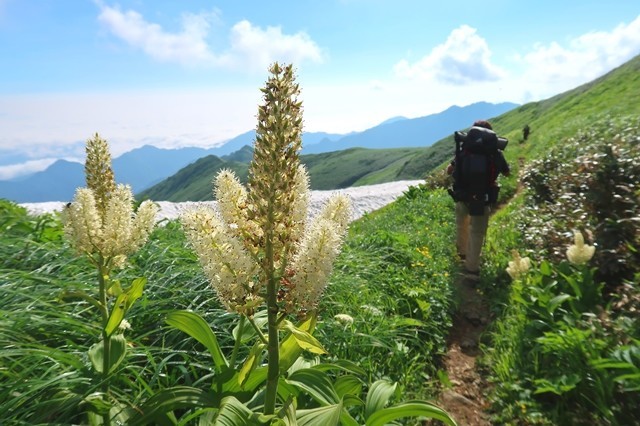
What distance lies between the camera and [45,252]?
5477mm

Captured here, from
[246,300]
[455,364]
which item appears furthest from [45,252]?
[455,364]

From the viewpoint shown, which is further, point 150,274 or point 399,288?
point 399,288

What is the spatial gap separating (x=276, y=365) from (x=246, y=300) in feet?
1.35

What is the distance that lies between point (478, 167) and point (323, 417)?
8.03 meters

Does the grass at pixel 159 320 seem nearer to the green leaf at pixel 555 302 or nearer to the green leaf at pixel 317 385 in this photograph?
the green leaf at pixel 317 385

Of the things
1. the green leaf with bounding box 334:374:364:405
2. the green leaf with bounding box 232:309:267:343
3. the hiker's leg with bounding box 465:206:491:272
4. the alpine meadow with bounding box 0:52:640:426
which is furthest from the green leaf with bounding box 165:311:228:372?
the hiker's leg with bounding box 465:206:491:272

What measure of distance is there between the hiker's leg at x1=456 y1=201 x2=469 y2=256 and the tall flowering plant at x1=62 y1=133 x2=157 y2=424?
337 inches

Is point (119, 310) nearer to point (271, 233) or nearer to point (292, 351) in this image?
point (292, 351)

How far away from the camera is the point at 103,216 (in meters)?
3.16

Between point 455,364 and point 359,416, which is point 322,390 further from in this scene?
point 455,364

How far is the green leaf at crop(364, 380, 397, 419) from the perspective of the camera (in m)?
3.28

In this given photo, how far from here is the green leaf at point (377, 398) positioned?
129 inches

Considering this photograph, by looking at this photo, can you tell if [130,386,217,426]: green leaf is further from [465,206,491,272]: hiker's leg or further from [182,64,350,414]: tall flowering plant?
[465,206,491,272]: hiker's leg

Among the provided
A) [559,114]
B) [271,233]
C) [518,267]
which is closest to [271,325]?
[271,233]
